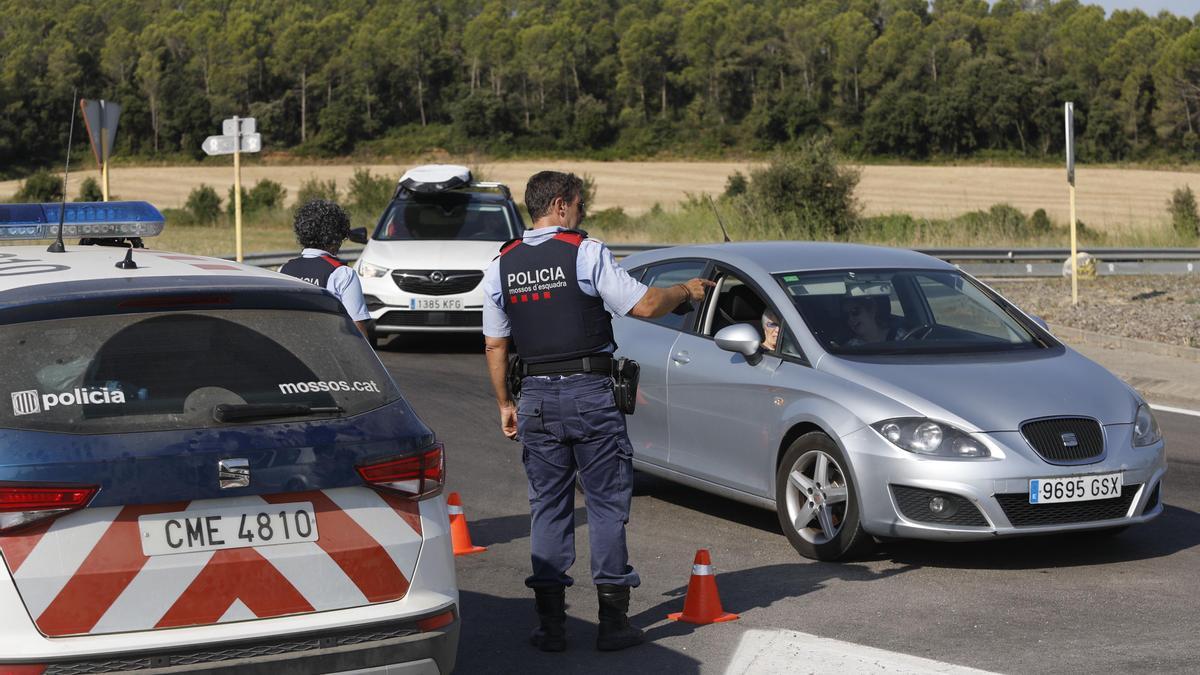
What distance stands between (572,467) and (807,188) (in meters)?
29.4

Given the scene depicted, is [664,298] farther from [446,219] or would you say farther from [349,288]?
[446,219]

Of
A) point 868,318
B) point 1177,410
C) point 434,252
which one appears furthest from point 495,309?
point 434,252

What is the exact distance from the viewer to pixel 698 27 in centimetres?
11794

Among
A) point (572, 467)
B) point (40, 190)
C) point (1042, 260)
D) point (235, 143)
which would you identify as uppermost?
point (235, 143)

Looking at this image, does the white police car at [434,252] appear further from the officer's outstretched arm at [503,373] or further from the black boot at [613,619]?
the black boot at [613,619]

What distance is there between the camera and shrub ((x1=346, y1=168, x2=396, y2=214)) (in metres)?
48.9

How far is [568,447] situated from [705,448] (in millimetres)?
2456

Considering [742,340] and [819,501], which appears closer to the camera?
[819,501]

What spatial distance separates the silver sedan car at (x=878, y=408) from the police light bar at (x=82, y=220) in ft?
9.12

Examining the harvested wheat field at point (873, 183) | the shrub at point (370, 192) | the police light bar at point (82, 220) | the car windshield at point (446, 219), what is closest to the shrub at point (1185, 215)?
the harvested wheat field at point (873, 183)

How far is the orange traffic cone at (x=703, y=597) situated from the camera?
20.8 ft

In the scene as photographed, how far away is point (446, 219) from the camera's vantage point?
17672mm

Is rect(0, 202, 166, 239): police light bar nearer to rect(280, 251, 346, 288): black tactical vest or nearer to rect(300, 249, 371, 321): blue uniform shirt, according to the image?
rect(280, 251, 346, 288): black tactical vest

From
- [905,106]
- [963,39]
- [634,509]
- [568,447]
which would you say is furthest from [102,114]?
[963,39]
